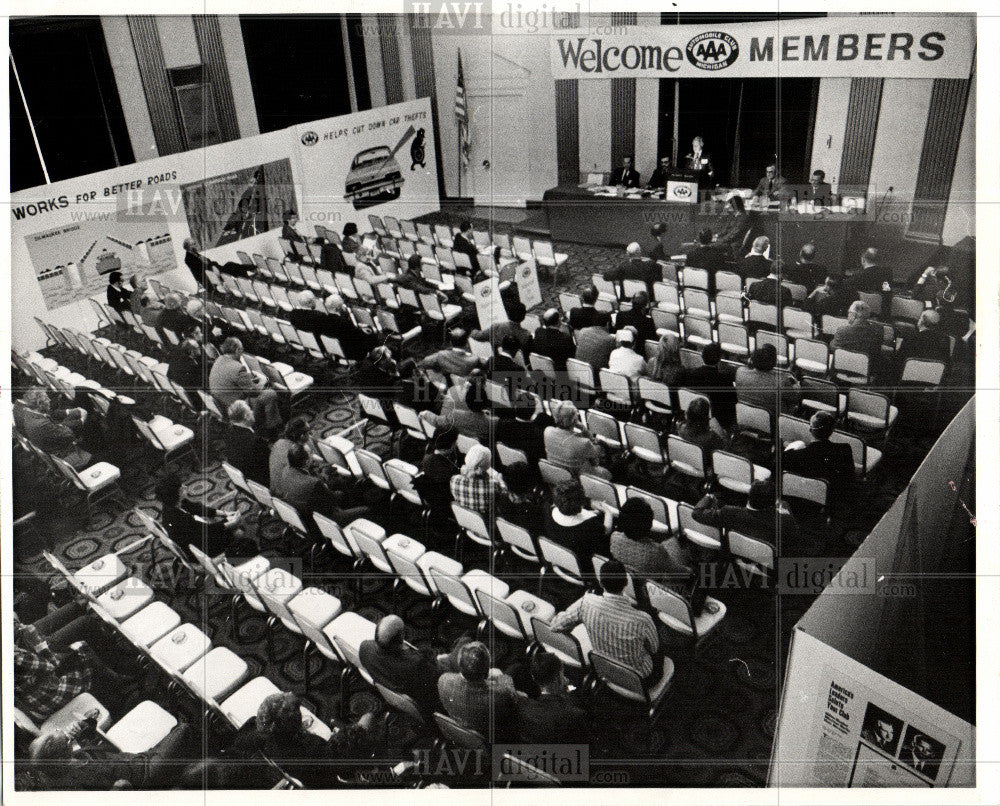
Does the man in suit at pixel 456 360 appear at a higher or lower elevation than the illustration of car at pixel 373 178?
lower

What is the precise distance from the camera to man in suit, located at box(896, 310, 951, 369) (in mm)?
6703

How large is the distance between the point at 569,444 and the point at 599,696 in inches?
68.4

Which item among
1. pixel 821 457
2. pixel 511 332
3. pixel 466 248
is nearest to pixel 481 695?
pixel 821 457

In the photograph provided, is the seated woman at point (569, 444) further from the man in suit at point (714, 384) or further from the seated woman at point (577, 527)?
the man in suit at point (714, 384)

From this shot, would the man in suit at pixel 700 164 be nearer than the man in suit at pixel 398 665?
No

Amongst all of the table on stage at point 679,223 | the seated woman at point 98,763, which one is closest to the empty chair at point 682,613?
the seated woman at point 98,763

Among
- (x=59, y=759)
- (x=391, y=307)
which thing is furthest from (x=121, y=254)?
(x=59, y=759)

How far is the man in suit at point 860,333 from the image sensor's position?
682 centimetres

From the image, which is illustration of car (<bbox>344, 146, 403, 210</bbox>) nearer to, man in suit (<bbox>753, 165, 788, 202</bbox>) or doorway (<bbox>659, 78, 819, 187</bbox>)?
doorway (<bbox>659, 78, 819, 187</bbox>)

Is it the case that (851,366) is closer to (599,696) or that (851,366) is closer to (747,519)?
(747,519)

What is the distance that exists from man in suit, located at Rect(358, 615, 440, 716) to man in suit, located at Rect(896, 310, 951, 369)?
5124mm

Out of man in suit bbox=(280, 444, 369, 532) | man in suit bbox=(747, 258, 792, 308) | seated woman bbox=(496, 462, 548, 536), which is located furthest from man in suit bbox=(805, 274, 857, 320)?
man in suit bbox=(280, 444, 369, 532)

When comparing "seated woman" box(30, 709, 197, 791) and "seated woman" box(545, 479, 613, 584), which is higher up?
"seated woman" box(545, 479, 613, 584)

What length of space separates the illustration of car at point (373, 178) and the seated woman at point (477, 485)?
8.46 metres
